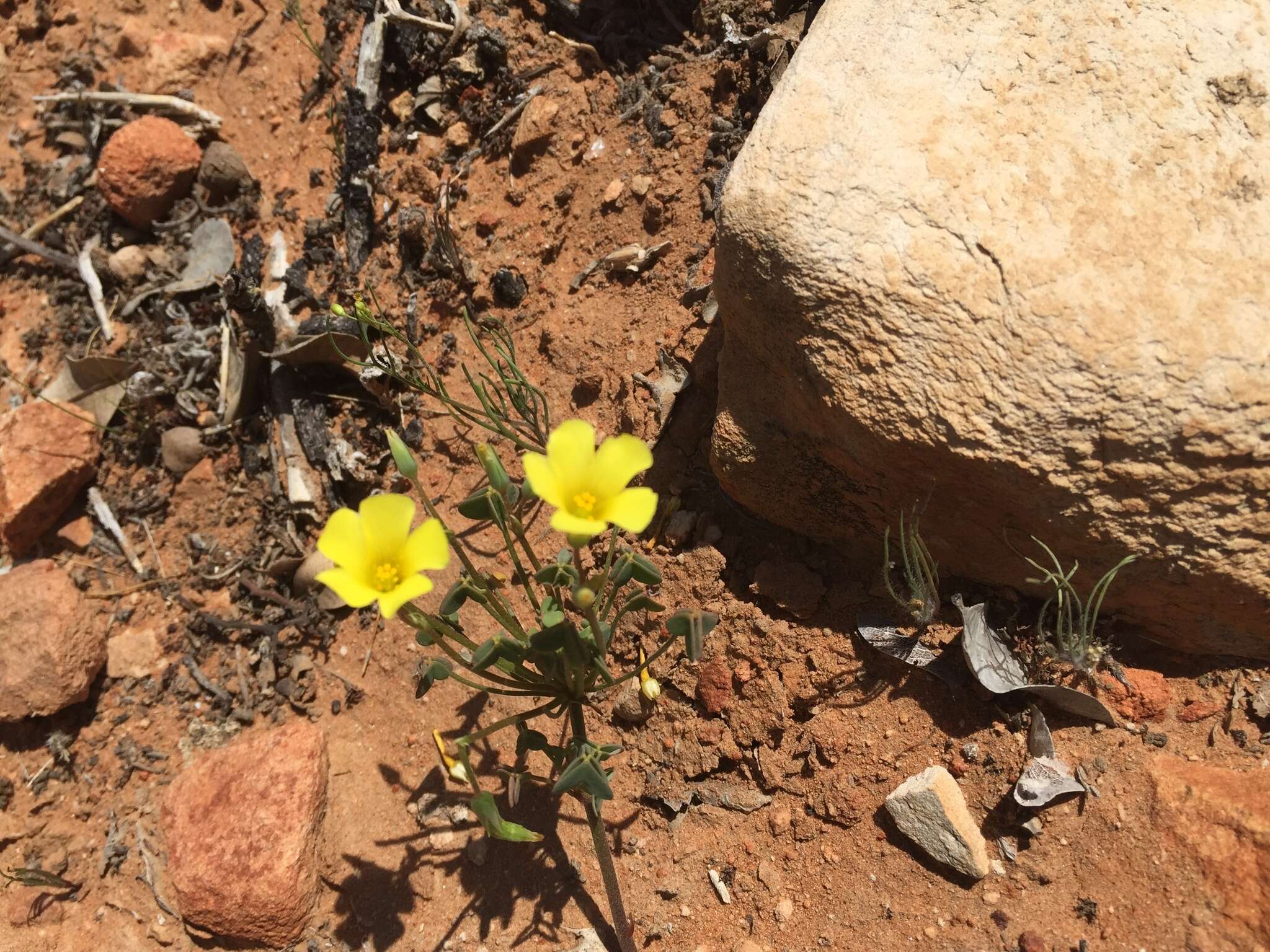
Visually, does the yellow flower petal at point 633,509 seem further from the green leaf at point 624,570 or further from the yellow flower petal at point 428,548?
the yellow flower petal at point 428,548

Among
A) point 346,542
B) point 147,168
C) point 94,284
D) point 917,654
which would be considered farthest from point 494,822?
point 147,168

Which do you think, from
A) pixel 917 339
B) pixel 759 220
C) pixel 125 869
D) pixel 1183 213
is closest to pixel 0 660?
pixel 125 869

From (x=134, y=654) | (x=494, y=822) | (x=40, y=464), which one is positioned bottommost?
(x=134, y=654)

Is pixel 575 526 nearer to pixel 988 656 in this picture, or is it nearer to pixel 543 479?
pixel 543 479

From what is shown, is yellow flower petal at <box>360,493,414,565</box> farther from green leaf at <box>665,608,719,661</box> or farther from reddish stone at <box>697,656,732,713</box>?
reddish stone at <box>697,656,732,713</box>

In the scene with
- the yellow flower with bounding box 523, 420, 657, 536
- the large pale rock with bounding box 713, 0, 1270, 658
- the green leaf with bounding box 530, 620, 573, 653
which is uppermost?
the large pale rock with bounding box 713, 0, 1270, 658

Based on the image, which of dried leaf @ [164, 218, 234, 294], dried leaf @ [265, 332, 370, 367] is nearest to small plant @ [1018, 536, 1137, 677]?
dried leaf @ [265, 332, 370, 367]

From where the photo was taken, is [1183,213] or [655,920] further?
[655,920]

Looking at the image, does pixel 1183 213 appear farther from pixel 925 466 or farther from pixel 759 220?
pixel 759 220
